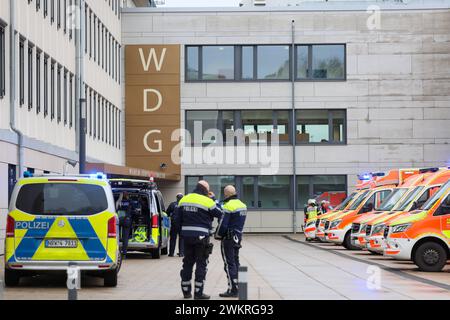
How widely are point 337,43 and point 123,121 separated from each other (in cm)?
1143

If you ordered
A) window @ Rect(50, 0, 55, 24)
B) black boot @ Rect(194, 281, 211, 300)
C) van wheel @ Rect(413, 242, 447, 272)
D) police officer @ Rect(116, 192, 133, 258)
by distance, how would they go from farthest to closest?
1. window @ Rect(50, 0, 55, 24)
2. police officer @ Rect(116, 192, 133, 258)
3. van wheel @ Rect(413, 242, 447, 272)
4. black boot @ Rect(194, 281, 211, 300)

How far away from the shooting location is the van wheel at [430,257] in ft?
74.7

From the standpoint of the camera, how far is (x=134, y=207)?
27219 millimetres

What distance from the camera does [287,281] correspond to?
19.7m

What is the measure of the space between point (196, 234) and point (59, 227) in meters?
2.60

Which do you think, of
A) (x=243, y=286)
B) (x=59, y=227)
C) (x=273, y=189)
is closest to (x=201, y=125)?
(x=273, y=189)

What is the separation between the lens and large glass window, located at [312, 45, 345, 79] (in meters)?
51.9

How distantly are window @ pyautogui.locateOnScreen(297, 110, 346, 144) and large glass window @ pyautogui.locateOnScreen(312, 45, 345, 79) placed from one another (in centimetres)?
186

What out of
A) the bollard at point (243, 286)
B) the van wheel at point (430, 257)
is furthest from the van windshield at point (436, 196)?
the bollard at point (243, 286)

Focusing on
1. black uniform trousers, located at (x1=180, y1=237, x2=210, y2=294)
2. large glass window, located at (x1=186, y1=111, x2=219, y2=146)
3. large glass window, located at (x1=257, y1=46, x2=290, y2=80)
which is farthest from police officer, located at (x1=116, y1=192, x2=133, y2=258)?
large glass window, located at (x1=257, y1=46, x2=290, y2=80)

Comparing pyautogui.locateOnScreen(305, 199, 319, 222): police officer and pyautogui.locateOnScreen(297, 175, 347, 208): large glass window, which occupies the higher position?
pyautogui.locateOnScreen(297, 175, 347, 208): large glass window

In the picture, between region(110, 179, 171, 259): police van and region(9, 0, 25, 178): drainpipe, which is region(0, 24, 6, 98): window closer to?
region(9, 0, 25, 178): drainpipe

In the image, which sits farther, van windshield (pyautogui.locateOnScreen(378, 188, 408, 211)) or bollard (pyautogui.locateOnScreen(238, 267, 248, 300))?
van windshield (pyautogui.locateOnScreen(378, 188, 408, 211))
